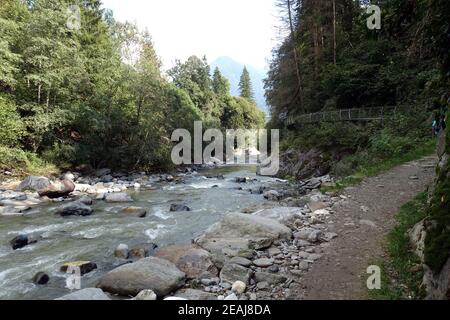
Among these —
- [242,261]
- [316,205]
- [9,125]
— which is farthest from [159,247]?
[9,125]

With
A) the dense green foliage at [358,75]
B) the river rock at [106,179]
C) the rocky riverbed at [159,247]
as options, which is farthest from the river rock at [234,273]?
the river rock at [106,179]

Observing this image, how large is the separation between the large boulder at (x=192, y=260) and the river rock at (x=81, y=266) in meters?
1.48

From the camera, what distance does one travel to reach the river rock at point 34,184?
1567 cm

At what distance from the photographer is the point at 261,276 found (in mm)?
5227

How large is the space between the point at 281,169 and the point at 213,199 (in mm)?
9972

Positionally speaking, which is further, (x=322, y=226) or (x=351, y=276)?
(x=322, y=226)

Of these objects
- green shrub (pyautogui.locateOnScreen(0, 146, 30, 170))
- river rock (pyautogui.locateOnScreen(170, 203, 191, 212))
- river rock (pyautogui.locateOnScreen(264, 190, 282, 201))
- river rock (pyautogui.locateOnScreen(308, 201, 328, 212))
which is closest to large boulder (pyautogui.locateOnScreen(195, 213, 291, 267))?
river rock (pyautogui.locateOnScreen(308, 201, 328, 212))

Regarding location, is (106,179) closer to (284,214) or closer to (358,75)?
(284,214)

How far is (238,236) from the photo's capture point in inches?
285

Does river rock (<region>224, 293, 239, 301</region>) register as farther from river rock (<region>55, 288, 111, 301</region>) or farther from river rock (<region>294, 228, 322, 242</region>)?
river rock (<region>294, 228, 322, 242</region>)
